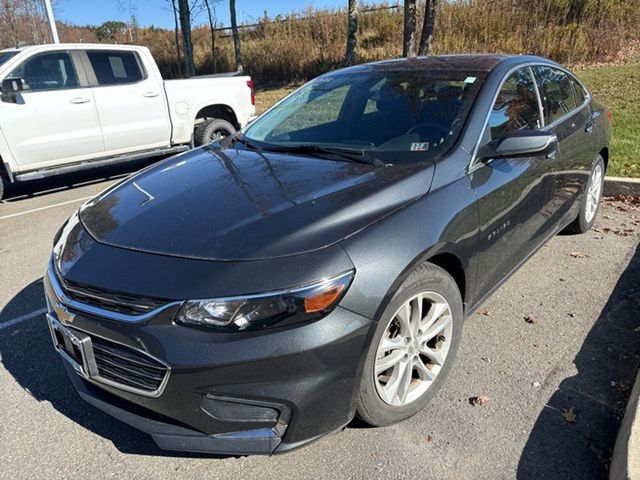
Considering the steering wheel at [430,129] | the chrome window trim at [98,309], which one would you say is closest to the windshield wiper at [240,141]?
the steering wheel at [430,129]

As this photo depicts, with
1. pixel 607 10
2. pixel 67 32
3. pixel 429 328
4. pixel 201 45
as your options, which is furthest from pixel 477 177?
pixel 67 32

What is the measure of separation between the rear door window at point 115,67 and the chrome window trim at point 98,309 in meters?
5.80

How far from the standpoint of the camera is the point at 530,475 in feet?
7.29

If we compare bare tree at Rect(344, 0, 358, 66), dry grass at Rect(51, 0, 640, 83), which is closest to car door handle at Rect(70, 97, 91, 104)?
bare tree at Rect(344, 0, 358, 66)

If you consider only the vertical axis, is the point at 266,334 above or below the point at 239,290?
below

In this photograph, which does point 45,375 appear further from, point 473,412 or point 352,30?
point 352,30

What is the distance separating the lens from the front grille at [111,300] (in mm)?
1996

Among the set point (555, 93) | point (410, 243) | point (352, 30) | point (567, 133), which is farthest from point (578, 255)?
point (352, 30)

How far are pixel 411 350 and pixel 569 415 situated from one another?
0.89 metres

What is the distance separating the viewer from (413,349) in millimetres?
2467

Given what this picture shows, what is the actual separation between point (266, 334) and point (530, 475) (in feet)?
4.39

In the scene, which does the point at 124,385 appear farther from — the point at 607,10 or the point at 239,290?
the point at 607,10

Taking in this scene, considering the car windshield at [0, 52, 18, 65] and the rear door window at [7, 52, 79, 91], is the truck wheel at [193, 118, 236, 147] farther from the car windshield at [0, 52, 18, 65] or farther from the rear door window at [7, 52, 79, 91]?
the car windshield at [0, 52, 18, 65]

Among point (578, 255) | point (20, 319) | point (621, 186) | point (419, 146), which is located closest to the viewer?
point (419, 146)
